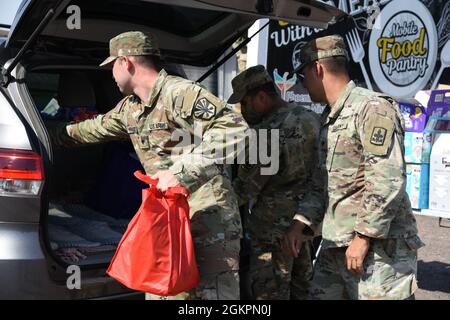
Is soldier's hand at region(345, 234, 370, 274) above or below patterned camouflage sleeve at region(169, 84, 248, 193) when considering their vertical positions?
below

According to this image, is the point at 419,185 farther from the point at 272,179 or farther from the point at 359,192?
the point at 359,192

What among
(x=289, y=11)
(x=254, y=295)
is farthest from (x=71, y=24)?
(x=254, y=295)

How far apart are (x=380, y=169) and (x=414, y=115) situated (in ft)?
12.8

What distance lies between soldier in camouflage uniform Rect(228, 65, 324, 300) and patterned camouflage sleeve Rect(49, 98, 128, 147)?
65 centimetres

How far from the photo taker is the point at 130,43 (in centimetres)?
254

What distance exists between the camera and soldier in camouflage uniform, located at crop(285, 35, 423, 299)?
2393mm

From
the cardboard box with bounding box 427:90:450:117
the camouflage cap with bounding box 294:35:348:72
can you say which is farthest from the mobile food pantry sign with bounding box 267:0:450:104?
the camouflage cap with bounding box 294:35:348:72

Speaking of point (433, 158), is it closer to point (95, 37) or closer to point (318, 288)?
point (318, 288)

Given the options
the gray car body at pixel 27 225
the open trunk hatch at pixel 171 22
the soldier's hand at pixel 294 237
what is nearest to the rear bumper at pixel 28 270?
the gray car body at pixel 27 225

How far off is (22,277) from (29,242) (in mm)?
147

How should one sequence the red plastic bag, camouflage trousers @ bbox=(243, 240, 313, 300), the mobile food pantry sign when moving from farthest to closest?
the mobile food pantry sign, camouflage trousers @ bbox=(243, 240, 313, 300), the red plastic bag

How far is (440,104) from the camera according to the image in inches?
201

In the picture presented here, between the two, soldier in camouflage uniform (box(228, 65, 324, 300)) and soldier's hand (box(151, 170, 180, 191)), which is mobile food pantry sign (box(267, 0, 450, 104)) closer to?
soldier in camouflage uniform (box(228, 65, 324, 300))

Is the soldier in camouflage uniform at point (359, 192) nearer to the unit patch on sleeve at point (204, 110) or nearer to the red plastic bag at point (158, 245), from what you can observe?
the unit patch on sleeve at point (204, 110)
